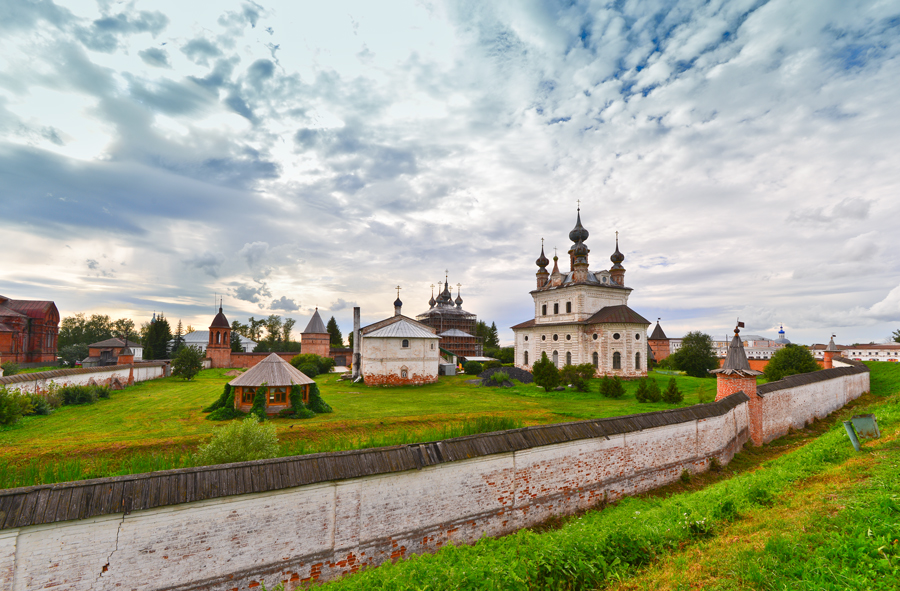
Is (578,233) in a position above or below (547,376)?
above

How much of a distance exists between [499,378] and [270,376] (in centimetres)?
1621

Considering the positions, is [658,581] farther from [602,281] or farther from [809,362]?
[602,281]

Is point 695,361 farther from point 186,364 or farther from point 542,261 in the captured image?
point 186,364

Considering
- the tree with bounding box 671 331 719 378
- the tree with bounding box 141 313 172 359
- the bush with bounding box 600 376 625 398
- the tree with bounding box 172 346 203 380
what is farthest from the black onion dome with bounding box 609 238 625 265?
the tree with bounding box 141 313 172 359

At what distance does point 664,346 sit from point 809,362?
20.6 m

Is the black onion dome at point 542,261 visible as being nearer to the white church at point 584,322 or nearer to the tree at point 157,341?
the white church at point 584,322

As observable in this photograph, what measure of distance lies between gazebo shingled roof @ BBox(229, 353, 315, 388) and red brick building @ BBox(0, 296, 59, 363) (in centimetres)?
3205

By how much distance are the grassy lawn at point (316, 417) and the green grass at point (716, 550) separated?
129 inches

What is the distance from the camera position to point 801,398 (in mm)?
15352

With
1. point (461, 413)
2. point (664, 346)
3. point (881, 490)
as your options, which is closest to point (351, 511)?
point (881, 490)

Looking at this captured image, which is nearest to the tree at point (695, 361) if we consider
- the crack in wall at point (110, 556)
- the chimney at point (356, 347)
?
the chimney at point (356, 347)

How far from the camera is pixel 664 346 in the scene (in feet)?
145

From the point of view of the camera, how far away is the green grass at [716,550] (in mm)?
4359

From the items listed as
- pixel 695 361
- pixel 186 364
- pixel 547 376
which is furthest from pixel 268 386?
pixel 695 361
